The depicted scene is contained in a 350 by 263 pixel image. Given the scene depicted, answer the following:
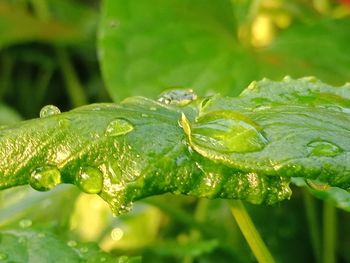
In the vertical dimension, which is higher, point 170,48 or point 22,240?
point 170,48

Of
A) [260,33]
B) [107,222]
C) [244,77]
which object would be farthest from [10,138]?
[260,33]

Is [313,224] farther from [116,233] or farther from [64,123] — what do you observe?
[64,123]

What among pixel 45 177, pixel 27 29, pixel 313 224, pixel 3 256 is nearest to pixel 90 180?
pixel 45 177

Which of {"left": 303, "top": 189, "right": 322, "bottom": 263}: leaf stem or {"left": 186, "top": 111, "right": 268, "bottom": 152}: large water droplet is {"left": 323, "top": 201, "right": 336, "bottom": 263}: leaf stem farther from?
{"left": 186, "top": 111, "right": 268, "bottom": 152}: large water droplet

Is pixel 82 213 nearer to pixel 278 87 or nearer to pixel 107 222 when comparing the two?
pixel 107 222

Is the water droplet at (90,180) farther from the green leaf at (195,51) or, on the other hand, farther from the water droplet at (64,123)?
the green leaf at (195,51)

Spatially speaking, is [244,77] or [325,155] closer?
[325,155]
